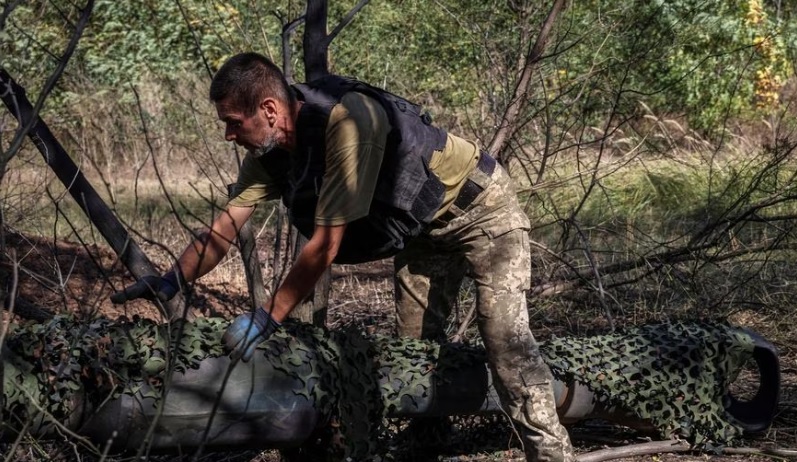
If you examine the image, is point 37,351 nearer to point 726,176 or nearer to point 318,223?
point 318,223

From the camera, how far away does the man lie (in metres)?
3.44

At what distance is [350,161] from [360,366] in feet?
2.85

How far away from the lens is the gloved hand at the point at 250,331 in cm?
337

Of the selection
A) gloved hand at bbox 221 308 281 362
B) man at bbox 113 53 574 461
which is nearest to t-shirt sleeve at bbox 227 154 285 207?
man at bbox 113 53 574 461

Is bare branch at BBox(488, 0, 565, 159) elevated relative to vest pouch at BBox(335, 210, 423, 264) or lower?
elevated

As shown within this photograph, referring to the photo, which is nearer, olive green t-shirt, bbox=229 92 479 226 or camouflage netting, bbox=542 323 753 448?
olive green t-shirt, bbox=229 92 479 226

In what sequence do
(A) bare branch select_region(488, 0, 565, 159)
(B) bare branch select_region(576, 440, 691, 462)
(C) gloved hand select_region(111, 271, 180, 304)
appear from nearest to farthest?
(C) gloved hand select_region(111, 271, 180, 304) < (B) bare branch select_region(576, 440, 691, 462) < (A) bare branch select_region(488, 0, 565, 159)

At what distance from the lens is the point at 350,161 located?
11.3 feet

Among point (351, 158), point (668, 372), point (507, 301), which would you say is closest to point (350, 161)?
point (351, 158)

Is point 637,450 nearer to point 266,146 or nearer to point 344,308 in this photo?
point 266,146

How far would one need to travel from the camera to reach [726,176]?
10203 millimetres

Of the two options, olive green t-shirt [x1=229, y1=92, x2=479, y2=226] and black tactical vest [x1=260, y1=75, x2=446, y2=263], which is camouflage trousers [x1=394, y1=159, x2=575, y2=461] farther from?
olive green t-shirt [x1=229, y1=92, x2=479, y2=226]

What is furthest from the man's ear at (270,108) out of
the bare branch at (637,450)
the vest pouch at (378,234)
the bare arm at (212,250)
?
the bare branch at (637,450)

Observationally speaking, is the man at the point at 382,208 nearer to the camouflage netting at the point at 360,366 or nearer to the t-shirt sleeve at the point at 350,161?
the t-shirt sleeve at the point at 350,161
